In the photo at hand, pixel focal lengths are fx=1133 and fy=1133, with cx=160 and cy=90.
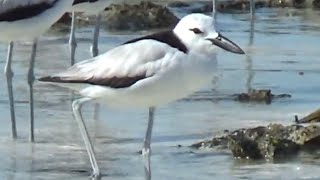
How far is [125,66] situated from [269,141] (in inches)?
62.4

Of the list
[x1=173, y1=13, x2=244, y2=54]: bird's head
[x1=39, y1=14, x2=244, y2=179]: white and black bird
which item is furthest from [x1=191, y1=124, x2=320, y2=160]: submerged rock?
[x1=173, y1=13, x2=244, y2=54]: bird's head

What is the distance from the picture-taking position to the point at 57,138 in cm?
902

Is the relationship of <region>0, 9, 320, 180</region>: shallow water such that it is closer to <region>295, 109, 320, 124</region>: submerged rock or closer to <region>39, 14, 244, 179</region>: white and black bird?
<region>295, 109, 320, 124</region>: submerged rock

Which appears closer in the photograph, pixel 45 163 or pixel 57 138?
pixel 45 163

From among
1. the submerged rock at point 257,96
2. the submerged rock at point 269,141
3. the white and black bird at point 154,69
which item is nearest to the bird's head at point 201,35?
the white and black bird at point 154,69

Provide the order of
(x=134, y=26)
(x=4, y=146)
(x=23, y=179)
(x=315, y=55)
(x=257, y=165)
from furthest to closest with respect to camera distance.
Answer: (x=134, y=26)
(x=315, y=55)
(x=4, y=146)
(x=257, y=165)
(x=23, y=179)

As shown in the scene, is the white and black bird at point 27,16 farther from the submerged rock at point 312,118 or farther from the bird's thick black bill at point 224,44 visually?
the bird's thick black bill at point 224,44

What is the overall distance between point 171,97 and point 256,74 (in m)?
5.38

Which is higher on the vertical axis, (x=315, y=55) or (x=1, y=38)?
(x=1, y=38)

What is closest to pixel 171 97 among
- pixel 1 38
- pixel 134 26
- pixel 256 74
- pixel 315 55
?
pixel 1 38

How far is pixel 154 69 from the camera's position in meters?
7.05

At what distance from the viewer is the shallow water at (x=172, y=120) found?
795 cm

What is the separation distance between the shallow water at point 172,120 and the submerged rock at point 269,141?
0.31ft

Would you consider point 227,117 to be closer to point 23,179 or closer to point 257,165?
point 257,165
